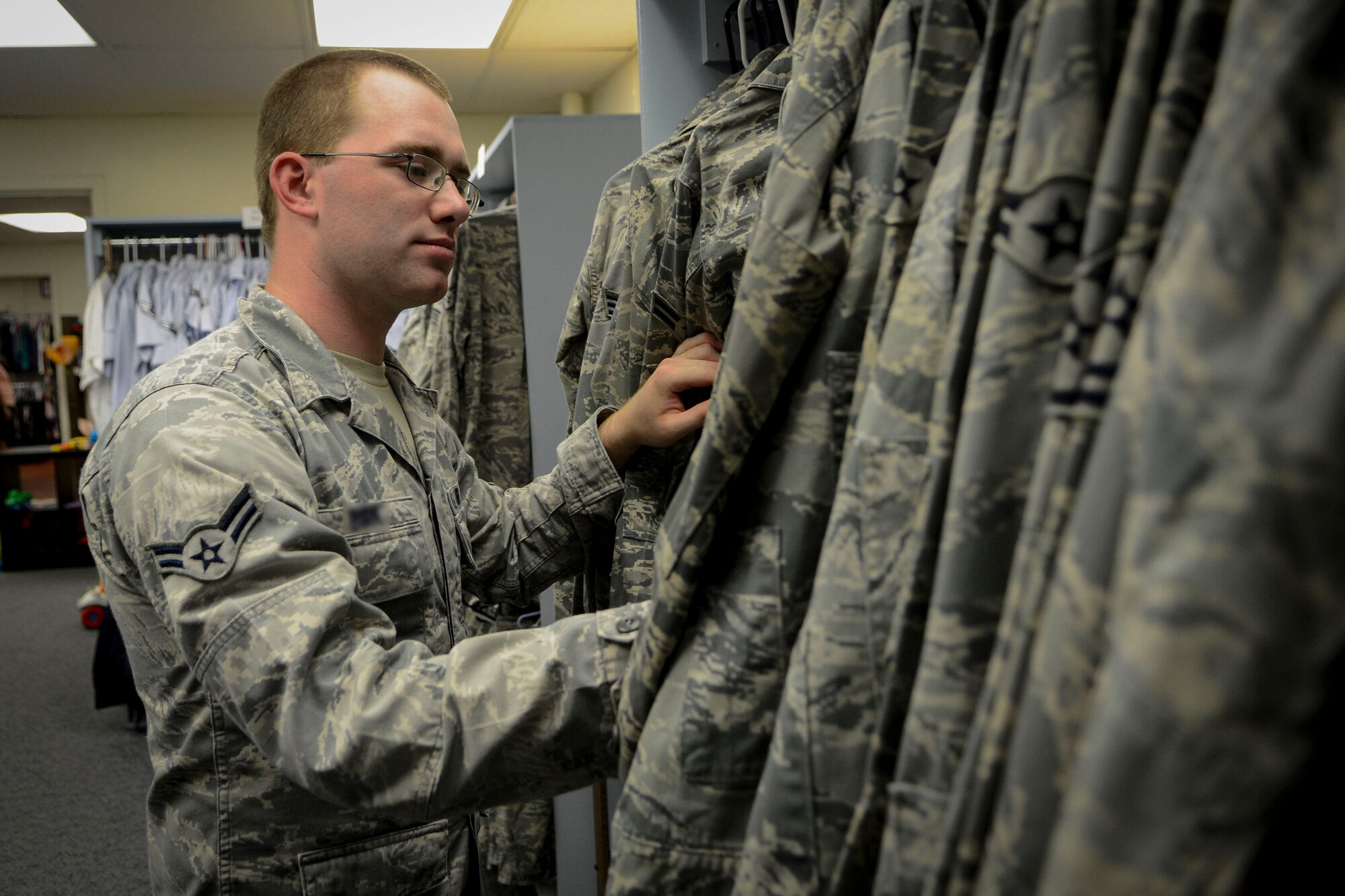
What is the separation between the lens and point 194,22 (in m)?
4.51

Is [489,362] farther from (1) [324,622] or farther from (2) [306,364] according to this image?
(1) [324,622]

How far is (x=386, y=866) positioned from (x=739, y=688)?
712 millimetres

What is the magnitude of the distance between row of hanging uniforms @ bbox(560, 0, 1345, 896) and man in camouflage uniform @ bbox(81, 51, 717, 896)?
168 mm

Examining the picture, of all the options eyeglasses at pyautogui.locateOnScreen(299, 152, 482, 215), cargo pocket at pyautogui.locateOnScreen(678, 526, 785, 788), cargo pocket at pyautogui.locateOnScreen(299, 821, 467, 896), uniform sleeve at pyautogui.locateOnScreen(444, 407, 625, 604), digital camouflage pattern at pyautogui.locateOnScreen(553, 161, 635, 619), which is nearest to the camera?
cargo pocket at pyautogui.locateOnScreen(678, 526, 785, 788)

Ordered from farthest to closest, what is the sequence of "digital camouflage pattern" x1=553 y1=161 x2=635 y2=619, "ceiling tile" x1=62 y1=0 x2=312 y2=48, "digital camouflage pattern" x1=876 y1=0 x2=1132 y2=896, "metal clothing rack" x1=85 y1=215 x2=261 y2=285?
"metal clothing rack" x1=85 y1=215 x2=261 y2=285, "ceiling tile" x1=62 y1=0 x2=312 y2=48, "digital camouflage pattern" x1=553 y1=161 x2=635 y2=619, "digital camouflage pattern" x1=876 y1=0 x2=1132 y2=896

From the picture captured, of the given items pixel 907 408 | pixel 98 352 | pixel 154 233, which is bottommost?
pixel 907 408

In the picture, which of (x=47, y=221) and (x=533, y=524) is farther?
(x=47, y=221)

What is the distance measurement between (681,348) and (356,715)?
1.91 feet

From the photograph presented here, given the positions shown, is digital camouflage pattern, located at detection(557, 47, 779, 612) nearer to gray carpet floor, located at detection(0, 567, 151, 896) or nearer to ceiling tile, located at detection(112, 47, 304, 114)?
gray carpet floor, located at detection(0, 567, 151, 896)

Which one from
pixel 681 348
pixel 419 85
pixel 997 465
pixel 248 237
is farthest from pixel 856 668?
pixel 248 237

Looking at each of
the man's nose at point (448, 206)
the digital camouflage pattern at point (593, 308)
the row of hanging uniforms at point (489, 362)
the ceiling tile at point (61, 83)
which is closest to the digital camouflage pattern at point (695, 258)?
the digital camouflage pattern at point (593, 308)

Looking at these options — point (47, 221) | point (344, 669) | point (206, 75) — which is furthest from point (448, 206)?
point (47, 221)

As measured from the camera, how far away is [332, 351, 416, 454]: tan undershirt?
1350mm

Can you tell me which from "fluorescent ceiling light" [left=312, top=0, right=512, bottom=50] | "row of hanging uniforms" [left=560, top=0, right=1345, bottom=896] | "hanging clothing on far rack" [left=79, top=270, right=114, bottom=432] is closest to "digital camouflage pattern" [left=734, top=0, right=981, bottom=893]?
"row of hanging uniforms" [left=560, top=0, right=1345, bottom=896]
